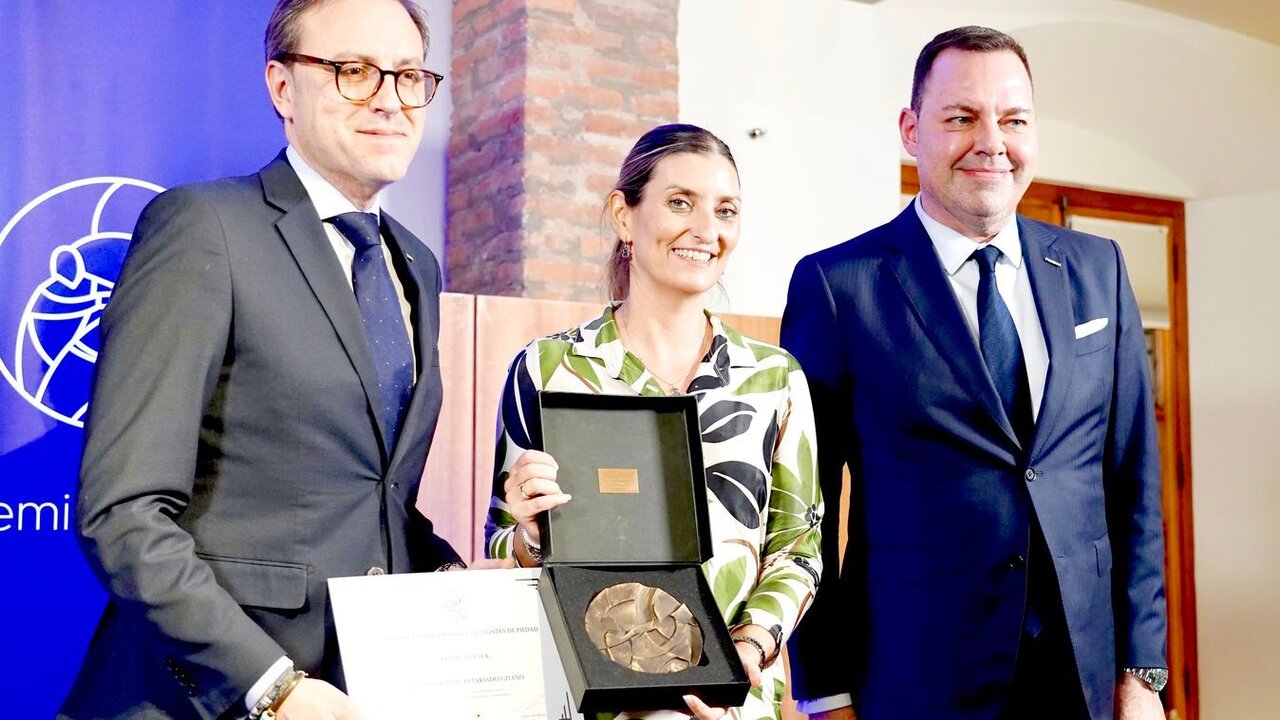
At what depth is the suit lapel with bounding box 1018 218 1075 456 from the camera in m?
2.15

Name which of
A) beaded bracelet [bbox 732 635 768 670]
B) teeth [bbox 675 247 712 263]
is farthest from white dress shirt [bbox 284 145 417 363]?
beaded bracelet [bbox 732 635 768 670]

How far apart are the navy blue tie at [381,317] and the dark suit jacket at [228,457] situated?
0.09ft

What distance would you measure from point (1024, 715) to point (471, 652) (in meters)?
1.01

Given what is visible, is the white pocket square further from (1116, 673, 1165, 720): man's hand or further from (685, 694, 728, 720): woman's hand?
(685, 694, 728, 720): woman's hand

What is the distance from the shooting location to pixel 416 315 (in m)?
1.97

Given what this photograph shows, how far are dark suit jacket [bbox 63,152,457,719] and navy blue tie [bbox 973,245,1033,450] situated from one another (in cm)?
100

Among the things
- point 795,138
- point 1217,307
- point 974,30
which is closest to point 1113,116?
point 1217,307

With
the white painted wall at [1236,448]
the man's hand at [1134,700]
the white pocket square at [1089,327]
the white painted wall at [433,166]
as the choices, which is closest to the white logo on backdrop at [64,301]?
the white pocket square at [1089,327]

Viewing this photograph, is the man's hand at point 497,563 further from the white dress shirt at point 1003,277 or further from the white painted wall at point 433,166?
the white painted wall at point 433,166

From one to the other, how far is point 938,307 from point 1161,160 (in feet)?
20.7

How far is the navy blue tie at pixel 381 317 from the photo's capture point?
184 cm

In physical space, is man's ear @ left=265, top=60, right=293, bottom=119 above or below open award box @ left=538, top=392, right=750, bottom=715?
above

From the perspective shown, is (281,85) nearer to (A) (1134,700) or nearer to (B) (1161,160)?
(A) (1134,700)

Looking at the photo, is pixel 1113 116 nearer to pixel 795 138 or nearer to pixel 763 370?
pixel 795 138
